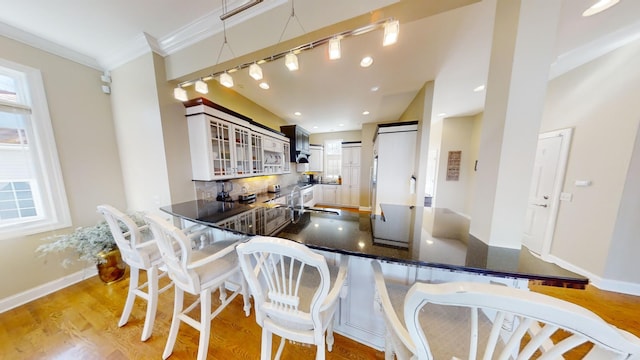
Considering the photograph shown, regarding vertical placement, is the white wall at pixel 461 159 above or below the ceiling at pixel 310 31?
below

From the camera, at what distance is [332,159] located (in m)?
5.87

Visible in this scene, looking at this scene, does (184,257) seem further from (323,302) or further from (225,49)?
(225,49)

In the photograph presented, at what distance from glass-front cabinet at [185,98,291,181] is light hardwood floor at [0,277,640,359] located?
60.2 inches

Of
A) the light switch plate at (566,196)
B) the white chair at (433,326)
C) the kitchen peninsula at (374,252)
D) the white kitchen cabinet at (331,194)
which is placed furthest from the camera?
the white kitchen cabinet at (331,194)

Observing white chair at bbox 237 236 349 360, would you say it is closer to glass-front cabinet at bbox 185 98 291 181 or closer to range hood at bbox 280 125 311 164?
glass-front cabinet at bbox 185 98 291 181

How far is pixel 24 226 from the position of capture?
185cm

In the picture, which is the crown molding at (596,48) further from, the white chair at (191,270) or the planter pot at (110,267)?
the planter pot at (110,267)

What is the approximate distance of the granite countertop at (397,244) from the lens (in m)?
0.83

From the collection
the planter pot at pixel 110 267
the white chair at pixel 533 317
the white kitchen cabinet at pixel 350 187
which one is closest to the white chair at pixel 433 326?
the white chair at pixel 533 317

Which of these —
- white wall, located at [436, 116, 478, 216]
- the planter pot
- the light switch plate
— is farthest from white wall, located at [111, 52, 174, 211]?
white wall, located at [436, 116, 478, 216]

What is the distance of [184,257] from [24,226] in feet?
7.95

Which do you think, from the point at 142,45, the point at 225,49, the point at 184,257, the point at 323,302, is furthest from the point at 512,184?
the point at 142,45

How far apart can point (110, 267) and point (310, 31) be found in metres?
3.37

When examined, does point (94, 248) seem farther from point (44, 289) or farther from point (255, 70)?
point (255, 70)
